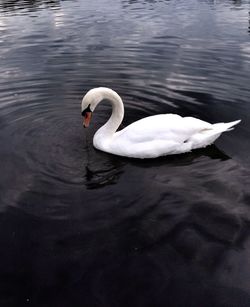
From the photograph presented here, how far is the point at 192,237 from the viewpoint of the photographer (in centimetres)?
628

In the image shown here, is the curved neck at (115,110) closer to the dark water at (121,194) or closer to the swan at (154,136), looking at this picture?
the swan at (154,136)

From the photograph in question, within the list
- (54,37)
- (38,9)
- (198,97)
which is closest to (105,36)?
(54,37)

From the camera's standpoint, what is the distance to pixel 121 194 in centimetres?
742

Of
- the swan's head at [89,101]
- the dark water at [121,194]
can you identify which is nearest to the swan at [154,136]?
the swan's head at [89,101]

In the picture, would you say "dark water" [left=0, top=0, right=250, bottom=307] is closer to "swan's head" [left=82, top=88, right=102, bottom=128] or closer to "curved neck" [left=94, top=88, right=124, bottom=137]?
"curved neck" [left=94, top=88, right=124, bottom=137]

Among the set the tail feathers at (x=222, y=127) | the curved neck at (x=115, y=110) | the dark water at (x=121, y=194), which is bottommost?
the dark water at (x=121, y=194)


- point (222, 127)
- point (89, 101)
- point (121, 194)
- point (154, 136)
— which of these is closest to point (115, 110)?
point (89, 101)

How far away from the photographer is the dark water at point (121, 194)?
5.46 m

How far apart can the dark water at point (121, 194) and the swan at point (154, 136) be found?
241mm

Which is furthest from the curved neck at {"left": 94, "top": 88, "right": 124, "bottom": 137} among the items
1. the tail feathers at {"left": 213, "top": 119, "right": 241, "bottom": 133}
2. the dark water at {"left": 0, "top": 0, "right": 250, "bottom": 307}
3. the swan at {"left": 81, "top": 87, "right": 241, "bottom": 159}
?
the tail feathers at {"left": 213, "top": 119, "right": 241, "bottom": 133}

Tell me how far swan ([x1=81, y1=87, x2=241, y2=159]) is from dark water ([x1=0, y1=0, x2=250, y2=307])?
0.79 feet

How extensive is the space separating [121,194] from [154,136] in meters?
1.68

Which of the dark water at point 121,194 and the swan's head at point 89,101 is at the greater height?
the swan's head at point 89,101

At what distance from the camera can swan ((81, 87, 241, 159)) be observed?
8.45m
